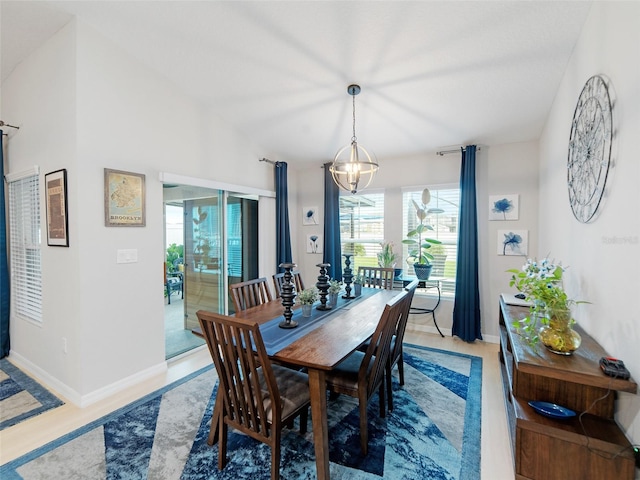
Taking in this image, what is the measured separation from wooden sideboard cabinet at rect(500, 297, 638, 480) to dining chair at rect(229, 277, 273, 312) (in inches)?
81.5

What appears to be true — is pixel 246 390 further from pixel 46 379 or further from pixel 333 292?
pixel 46 379

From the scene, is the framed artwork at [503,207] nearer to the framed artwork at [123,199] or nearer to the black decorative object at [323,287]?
the black decorative object at [323,287]

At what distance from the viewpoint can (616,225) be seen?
147 cm

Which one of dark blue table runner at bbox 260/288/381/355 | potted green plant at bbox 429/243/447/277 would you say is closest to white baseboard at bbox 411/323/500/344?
potted green plant at bbox 429/243/447/277

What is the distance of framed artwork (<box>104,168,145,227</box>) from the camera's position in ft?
8.71

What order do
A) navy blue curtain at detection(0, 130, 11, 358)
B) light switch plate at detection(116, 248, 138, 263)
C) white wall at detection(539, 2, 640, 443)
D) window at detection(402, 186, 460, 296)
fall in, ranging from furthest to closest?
window at detection(402, 186, 460, 296), navy blue curtain at detection(0, 130, 11, 358), light switch plate at detection(116, 248, 138, 263), white wall at detection(539, 2, 640, 443)

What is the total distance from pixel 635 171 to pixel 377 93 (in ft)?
7.39

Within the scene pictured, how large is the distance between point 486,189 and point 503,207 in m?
0.30

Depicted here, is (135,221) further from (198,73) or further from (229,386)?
(229,386)

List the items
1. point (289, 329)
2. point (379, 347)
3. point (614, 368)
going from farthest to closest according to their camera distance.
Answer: point (289, 329)
point (379, 347)
point (614, 368)

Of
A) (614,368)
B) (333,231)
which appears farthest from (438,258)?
(614,368)

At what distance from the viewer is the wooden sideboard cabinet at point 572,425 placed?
1323mm

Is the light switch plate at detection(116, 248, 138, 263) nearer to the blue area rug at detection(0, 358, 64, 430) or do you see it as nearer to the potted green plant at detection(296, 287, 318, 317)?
the blue area rug at detection(0, 358, 64, 430)

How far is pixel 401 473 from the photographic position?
1786 mm
